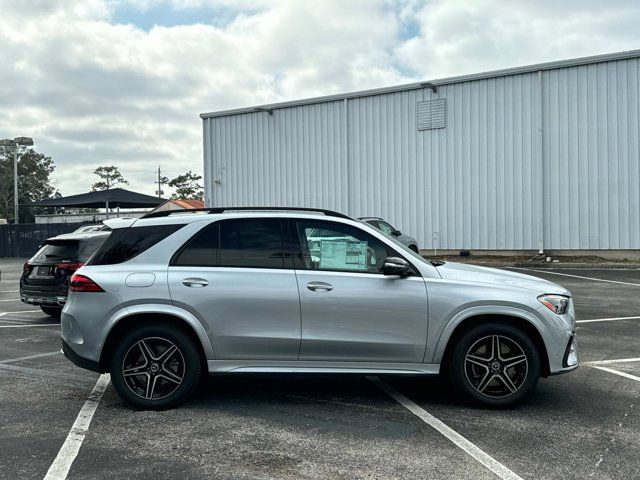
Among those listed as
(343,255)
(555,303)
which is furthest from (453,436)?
(343,255)

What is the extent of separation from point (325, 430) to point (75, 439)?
183cm

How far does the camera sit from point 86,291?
479 cm

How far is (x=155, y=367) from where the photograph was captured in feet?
15.7

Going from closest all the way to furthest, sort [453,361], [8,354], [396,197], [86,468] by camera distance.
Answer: [86,468], [453,361], [8,354], [396,197]

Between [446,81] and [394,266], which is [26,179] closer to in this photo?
[446,81]

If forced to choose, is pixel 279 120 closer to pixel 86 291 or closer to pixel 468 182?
pixel 468 182

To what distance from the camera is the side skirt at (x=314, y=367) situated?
187 inches

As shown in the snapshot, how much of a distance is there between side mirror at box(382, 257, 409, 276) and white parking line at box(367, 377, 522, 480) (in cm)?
114

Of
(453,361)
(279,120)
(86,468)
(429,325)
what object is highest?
(279,120)

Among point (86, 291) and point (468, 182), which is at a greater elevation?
point (468, 182)

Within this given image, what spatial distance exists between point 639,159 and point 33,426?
1889 centimetres

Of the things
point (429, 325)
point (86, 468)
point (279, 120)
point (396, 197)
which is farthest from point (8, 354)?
point (279, 120)

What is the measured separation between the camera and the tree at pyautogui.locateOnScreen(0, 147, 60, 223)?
206ft

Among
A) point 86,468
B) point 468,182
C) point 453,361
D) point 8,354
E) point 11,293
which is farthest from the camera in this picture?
point 468,182
